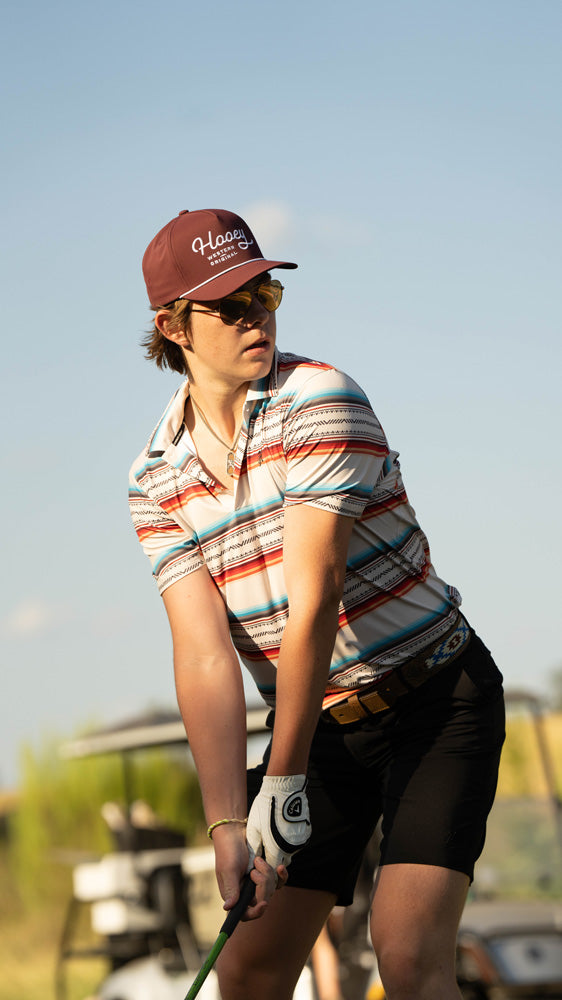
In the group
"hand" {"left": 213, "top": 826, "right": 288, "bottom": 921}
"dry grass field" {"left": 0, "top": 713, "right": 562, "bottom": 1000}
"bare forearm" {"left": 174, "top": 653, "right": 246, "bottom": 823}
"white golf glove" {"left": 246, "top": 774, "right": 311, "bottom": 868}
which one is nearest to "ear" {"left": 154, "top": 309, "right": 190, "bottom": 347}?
"bare forearm" {"left": 174, "top": 653, "right": 246, "bottom": 823}

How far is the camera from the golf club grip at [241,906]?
2.73m

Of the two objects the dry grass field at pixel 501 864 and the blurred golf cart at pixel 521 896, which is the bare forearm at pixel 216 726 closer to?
the blurred golf cart at pixel 521 896

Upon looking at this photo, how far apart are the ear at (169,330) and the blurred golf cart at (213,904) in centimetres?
461

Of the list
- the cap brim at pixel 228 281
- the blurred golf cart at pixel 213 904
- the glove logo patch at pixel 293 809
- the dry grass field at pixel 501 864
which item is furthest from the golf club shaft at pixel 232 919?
the dry grass field at pixel 501 864

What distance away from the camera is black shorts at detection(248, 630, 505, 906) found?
285cm

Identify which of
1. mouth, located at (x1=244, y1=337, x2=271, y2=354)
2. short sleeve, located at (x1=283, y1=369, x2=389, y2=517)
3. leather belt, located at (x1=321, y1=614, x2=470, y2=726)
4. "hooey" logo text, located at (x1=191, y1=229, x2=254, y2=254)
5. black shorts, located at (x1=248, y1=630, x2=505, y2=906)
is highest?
"hooey" logo text, located at (x1=191, y1=229, x2=254, y2=254)

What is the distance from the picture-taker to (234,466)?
3.01 metres

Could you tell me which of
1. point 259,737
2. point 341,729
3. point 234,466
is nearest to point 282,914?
point 341,729

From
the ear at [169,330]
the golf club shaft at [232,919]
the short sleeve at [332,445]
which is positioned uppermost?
the ear at [169,330]

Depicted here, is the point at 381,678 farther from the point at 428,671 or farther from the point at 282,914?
the point at 282,914

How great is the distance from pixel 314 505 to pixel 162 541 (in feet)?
2.16

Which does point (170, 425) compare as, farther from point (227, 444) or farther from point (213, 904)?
point (213, 904)

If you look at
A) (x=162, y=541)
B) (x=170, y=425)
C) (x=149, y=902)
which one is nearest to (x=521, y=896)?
(x=149, y=902)

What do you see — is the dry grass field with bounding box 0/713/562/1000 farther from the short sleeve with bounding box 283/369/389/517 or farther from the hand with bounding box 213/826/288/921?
the short sleeve with bounding box 283/369/389/517
